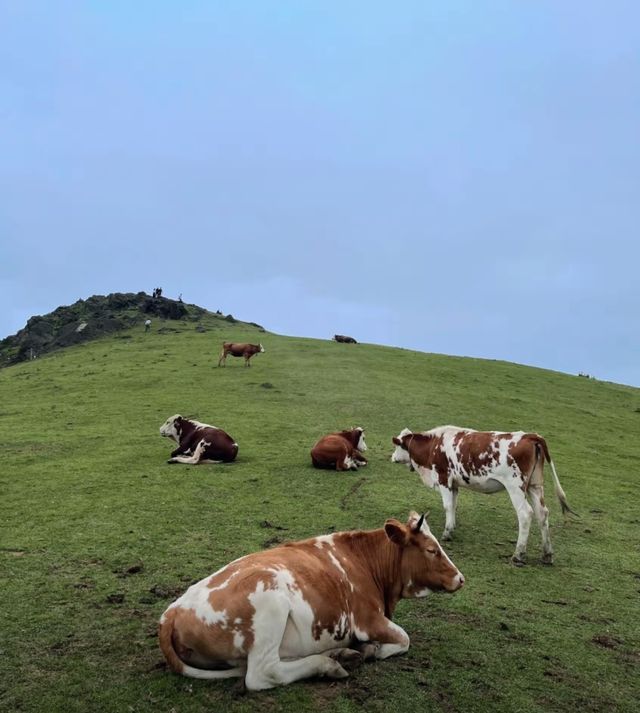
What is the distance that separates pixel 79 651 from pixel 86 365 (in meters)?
33.6

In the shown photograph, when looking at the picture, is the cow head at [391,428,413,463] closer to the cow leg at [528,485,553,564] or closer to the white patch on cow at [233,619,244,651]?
the cow leg at [528,485,553,564]

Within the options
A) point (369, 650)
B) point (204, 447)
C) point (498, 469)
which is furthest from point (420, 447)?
point (204, 447)

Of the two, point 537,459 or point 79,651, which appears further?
point 537,459

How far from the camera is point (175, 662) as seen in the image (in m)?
4.96

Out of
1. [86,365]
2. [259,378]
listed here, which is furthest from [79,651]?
[86,365]

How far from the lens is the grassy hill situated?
195 inches

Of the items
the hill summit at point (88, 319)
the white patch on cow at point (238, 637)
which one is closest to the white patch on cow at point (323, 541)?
the white patch on cow at point (238, 637)

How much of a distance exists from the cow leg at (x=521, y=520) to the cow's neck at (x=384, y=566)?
3313 mm

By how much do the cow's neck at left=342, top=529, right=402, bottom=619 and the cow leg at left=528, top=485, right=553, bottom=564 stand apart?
3707 mm

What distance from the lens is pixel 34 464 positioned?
573 inches

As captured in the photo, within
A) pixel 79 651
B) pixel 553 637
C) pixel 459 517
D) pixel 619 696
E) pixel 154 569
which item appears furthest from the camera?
pixel 459 517

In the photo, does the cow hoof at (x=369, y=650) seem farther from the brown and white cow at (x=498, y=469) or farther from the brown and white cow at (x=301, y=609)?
the brown and white cow at (x=498, y=469)

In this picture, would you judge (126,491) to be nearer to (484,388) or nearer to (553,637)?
(553,637)

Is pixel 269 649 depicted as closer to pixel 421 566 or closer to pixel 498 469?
pixel 421 566
